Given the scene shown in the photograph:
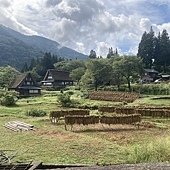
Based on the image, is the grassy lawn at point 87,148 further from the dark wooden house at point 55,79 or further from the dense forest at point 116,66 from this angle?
the dark wooden house at point 55,79

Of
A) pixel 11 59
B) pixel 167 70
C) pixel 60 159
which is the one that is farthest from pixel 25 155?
pixel 11 59

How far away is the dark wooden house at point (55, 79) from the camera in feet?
227

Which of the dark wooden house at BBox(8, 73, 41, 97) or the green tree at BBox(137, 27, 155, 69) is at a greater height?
the green tree at BBox(137, 27, 155, 69)

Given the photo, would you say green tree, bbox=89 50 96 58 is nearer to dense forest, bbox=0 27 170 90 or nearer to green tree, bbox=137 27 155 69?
dense forest, bbox=0 27 170 90

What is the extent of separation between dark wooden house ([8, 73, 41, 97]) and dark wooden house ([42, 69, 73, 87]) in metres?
12.3

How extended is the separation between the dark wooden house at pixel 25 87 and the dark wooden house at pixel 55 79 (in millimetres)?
12326

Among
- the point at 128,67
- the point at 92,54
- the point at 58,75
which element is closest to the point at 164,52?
the point at 128,67

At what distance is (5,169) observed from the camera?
23.3 feet

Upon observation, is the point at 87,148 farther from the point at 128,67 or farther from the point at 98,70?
the point at 98,70

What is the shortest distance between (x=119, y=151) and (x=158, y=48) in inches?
2615

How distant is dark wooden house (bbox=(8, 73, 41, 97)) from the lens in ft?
179

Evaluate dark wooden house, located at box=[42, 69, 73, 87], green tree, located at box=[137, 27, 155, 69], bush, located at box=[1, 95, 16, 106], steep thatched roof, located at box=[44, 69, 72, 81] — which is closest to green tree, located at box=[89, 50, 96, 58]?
green tree, located at box=[137, 27, 155, 69]

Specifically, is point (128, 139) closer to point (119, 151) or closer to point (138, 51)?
point (119, 151)

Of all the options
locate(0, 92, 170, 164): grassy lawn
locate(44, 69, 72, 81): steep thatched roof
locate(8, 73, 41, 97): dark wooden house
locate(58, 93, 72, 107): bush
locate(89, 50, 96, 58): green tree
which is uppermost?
locate(89, 50, 96, 58): green tree
